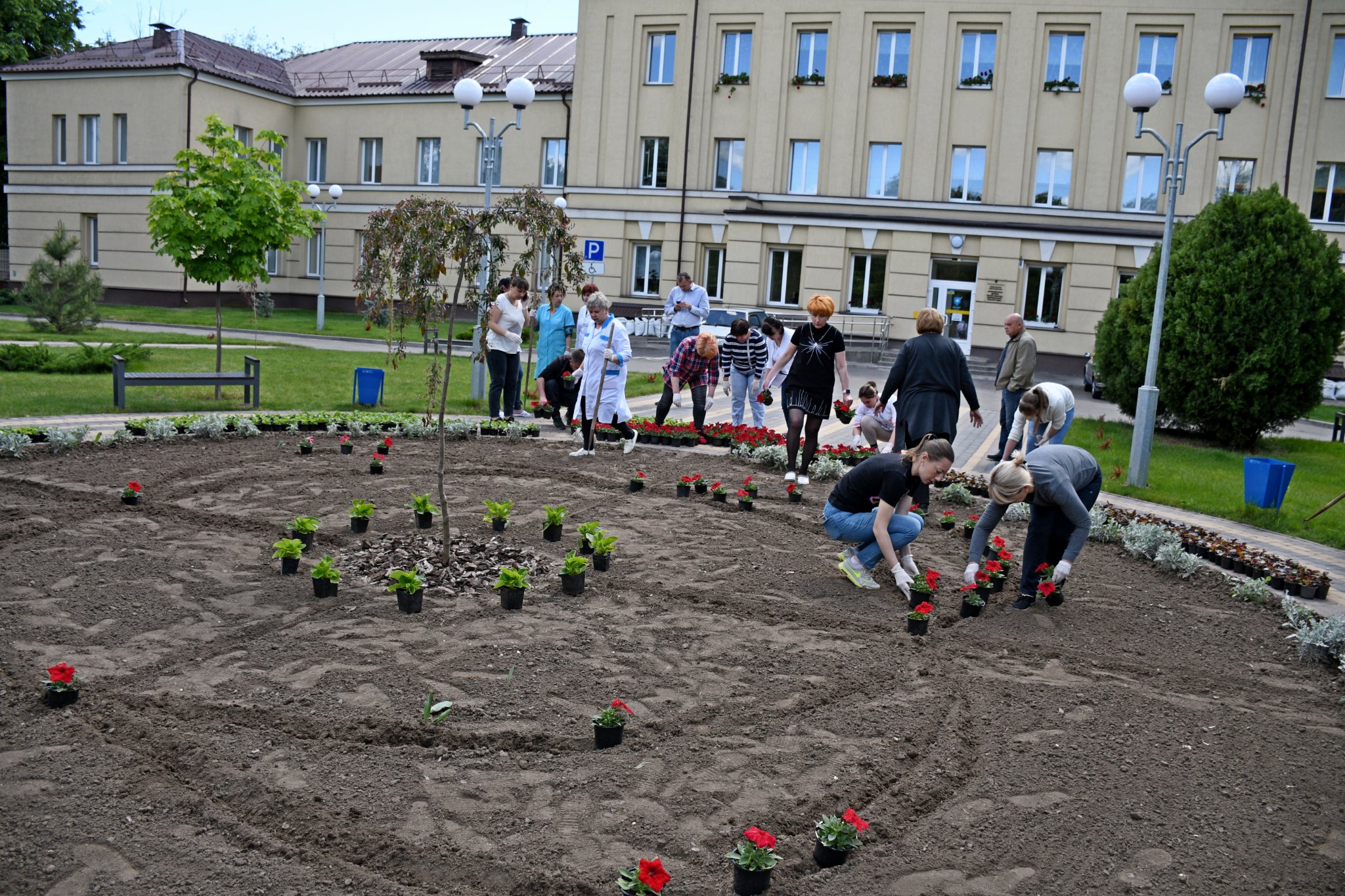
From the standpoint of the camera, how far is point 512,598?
22.5 feet

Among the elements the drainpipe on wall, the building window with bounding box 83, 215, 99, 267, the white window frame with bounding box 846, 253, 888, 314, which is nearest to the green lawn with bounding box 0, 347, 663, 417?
the white window frame with bounding box 846, 253, 888, 314

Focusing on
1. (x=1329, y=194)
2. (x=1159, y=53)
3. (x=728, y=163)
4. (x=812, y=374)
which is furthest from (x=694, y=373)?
(x=1329, y=194)

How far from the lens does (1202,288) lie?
16.2 meters

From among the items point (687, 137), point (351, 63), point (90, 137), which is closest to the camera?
point (687, 137)

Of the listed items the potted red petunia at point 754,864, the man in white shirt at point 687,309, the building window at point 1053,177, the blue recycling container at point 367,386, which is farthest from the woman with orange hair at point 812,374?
the building window at point 1053,177

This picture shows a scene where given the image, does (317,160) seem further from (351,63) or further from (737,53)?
(737,53)

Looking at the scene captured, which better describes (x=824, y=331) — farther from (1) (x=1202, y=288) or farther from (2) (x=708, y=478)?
(1) (x=1202, y=288)

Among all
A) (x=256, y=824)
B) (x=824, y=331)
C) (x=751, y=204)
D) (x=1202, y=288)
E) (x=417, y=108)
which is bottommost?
(x=256, y=824)

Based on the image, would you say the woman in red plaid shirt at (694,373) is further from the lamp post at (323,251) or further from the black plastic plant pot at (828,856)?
the lamp post at (323,251)

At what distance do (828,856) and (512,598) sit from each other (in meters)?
3.26

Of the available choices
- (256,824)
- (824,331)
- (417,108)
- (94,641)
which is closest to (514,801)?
(256,824)

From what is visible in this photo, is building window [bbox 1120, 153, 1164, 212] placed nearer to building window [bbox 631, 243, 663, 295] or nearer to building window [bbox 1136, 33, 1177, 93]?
building window [bbox 1136, 33, 1177, 93]

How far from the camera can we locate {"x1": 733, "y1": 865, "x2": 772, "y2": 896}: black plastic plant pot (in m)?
3.79

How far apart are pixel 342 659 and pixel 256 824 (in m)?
1.76
